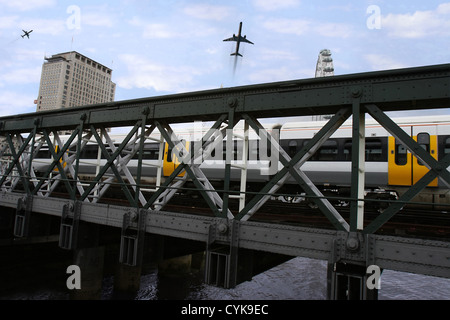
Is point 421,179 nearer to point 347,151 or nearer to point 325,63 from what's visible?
point 347,151

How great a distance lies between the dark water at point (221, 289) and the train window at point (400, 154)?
1148 cm

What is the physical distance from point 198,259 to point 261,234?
17.8 meters

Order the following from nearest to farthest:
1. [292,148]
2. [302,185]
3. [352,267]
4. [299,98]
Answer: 1. [352,267]
2. [302,185]
3. [299,98]
4. [292,148]

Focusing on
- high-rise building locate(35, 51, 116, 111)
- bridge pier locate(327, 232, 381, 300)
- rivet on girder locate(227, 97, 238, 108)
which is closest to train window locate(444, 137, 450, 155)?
bridge pier locate(327, 232, 381, 300)

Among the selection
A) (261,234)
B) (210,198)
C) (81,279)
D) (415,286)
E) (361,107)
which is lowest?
(415,286)

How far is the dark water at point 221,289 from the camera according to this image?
1800 cm

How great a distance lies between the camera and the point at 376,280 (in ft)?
18.5

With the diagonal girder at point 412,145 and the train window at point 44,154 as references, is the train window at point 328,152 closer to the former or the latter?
the diagonal girder at point 412,145

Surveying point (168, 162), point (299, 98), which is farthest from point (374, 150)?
point (168, 162)

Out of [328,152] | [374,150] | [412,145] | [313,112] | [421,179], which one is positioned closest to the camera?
[421,179]

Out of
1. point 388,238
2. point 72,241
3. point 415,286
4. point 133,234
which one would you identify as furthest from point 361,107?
point 415,286

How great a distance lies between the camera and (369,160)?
1298cm

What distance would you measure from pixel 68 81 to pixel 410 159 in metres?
149
